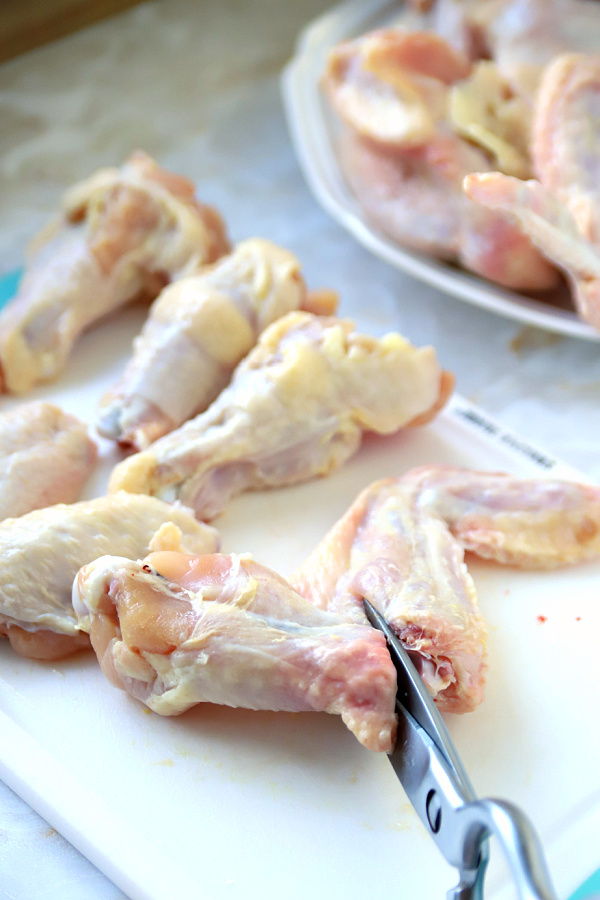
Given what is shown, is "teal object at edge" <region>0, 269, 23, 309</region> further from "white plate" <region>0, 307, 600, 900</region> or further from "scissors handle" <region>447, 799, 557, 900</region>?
"scissors handle" <region>447, 799, 557, 900</region>

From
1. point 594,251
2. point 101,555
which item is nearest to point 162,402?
point 101,555

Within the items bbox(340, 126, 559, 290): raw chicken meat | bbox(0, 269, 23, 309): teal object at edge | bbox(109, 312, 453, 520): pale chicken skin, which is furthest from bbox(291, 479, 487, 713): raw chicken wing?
bbox(0, 269, 23, 309): teal object at edge

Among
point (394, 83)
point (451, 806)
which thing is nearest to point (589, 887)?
point (451, 806)

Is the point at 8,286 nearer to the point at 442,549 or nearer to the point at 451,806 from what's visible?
the point at 442,549

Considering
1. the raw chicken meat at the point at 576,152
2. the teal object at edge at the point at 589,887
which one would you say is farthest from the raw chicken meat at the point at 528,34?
the teal object at edge at the point at 589,887

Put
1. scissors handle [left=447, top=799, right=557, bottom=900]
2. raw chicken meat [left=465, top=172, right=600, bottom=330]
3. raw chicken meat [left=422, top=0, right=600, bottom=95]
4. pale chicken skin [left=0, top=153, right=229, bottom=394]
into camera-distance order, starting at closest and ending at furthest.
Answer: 1. scissors handle [left=447, top=799, right=557, bottom=900]
2. raw chicken meat [left=465, top=172, right=600, bottom=330]
3. pale chicken skin [left=0, top=153, right=229, bottom=394]
4. raw chicken meat [left=422, top=0, right=600, bottom=95]

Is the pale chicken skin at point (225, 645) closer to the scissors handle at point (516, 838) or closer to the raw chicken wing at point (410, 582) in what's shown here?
the raw chicken wing at point (410, 582)

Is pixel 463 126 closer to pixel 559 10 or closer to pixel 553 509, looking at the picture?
pixel 559 10
